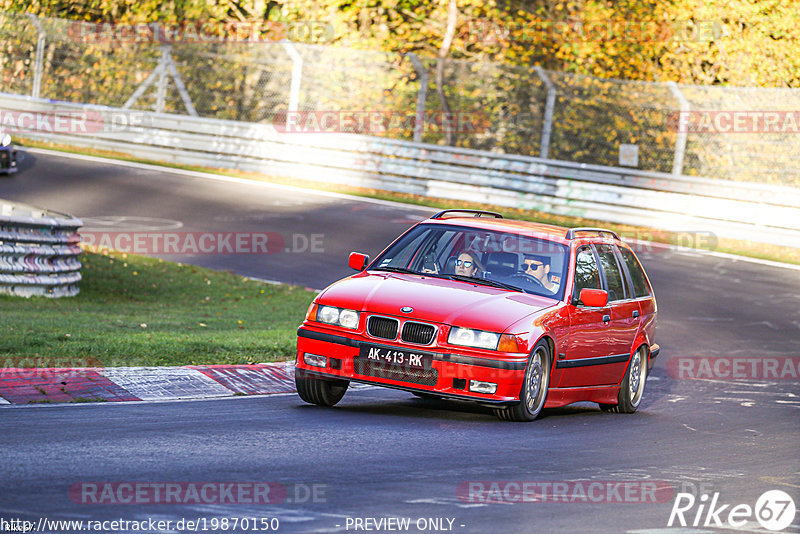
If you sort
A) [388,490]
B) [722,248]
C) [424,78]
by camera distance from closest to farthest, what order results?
1. [388,490]
2. [722,248]
3. [424,78]

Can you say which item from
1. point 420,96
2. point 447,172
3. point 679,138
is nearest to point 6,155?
point 447,172

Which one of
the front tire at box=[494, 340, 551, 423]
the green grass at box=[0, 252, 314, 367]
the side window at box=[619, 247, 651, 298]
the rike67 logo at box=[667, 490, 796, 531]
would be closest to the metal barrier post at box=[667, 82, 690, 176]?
the green grass at box=[0, 252, 314, 367]

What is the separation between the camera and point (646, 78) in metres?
34.1

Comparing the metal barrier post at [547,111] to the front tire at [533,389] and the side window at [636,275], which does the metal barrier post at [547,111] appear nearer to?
the side window at [636,275]

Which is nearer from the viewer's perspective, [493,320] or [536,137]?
[493,320]

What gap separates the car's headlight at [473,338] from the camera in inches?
349

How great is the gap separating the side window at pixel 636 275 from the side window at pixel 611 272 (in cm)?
29

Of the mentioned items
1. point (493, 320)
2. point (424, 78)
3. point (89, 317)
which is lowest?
point (89, 317)

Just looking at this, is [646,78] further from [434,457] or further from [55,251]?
[434,457]

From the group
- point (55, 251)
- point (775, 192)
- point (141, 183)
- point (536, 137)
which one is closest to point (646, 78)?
point (536, 137)

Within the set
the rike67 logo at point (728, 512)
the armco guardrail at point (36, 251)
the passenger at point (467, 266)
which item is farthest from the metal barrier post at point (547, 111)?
the rike67 logo at point (728, 512)

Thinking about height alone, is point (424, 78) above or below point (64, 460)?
above

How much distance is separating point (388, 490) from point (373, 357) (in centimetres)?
237

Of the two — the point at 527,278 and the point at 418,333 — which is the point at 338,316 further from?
the point at 527,278
